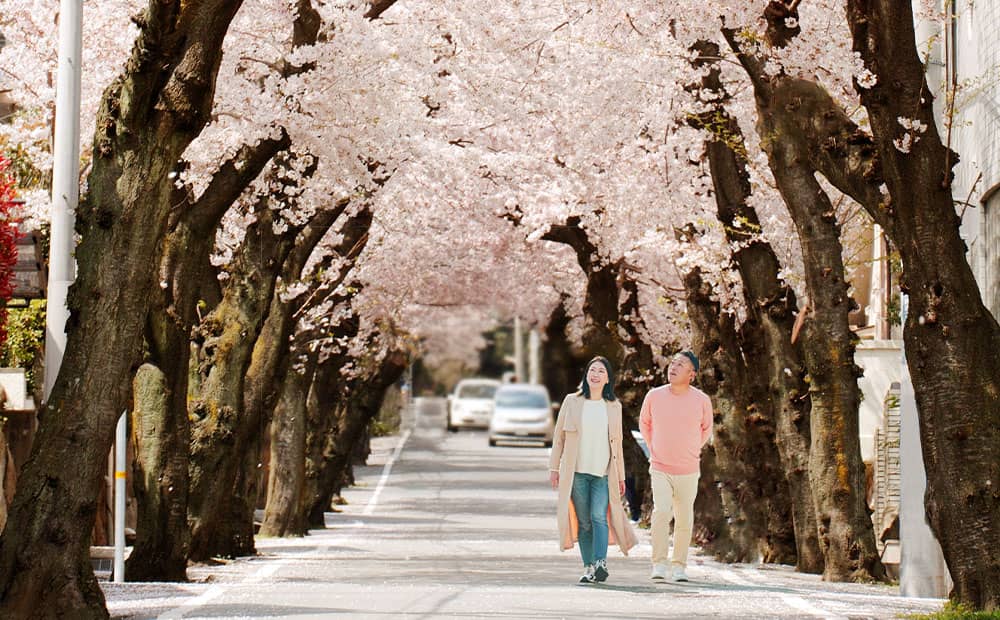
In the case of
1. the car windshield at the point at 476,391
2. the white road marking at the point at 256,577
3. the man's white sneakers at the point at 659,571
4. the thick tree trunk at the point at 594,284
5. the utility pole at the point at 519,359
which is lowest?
the white road marking at the point at 256,577

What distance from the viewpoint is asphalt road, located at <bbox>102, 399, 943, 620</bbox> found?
1240cm

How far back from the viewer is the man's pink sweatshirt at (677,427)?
14.7m

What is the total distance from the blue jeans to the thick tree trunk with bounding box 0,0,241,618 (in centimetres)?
479

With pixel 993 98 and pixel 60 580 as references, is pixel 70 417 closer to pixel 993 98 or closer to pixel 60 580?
pixel 60 580

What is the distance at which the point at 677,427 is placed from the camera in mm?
14695

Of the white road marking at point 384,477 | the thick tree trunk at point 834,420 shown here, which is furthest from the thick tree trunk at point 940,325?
the white road marking at point 384,477

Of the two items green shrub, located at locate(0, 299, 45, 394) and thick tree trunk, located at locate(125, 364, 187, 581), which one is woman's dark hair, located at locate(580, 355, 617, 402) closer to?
thick tree trunk, located at locate(125, 364, 187, 581)

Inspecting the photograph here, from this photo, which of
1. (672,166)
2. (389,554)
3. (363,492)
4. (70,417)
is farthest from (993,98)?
(363,492)

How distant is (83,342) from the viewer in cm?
1073

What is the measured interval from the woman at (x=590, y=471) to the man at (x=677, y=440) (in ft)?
0.99

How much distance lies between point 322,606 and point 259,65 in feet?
27.0

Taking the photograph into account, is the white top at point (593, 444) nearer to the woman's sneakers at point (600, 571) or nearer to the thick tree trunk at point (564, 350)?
the woman's sneakers at point (600, 571)

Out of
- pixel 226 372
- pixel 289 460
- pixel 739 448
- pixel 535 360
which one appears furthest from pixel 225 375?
pixel 535 360

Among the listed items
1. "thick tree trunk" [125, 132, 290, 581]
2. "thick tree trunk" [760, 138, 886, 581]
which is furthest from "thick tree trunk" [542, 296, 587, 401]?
"thick tree trunk" [125, 132, 290, 581]
